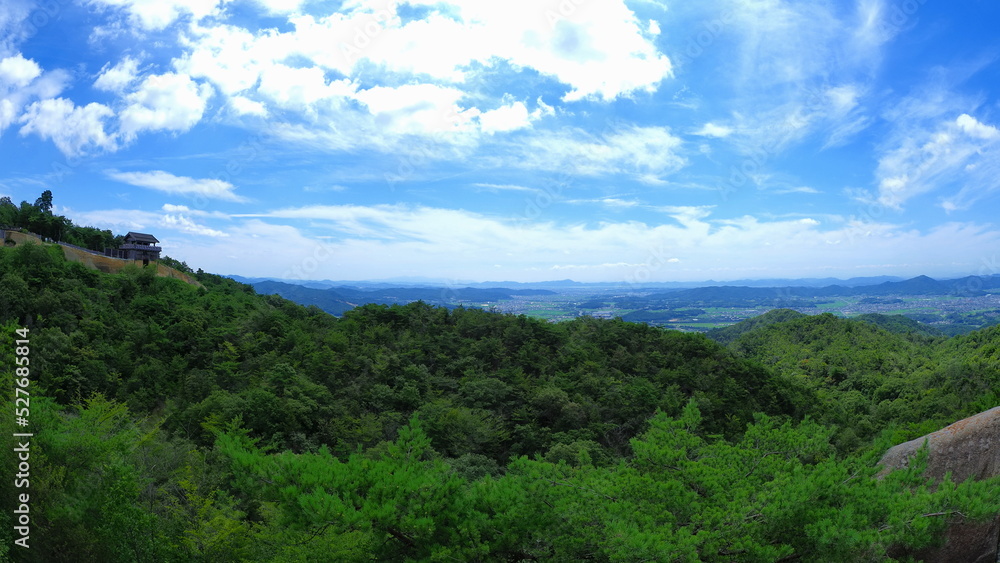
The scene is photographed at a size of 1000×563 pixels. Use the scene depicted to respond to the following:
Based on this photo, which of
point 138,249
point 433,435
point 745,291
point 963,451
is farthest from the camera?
point 745,291

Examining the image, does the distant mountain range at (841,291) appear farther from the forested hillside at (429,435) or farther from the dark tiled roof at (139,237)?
the dark tiled roof at (139,237)

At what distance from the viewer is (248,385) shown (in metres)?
21.0

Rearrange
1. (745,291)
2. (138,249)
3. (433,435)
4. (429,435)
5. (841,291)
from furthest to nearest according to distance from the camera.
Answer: (841,291), (745,291), (138,249), (433,435), (429,435)

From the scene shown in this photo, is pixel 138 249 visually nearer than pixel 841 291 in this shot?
Yes

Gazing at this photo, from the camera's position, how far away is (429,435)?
1772cm

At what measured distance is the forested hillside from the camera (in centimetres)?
624

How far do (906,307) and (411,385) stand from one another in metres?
153

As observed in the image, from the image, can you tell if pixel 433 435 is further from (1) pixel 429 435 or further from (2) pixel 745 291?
(2) pixel 745 291

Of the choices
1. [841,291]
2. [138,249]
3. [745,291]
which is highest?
[138,249]

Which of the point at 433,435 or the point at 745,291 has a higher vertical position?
the point at 745,291

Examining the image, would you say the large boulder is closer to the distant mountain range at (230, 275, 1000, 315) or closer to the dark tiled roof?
the dark tiled roof

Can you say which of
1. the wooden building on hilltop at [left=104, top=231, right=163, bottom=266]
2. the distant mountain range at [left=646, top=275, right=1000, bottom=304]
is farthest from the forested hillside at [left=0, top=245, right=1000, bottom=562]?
the distant mountain range at [left=646, top=275, right=1000, bottom=304]

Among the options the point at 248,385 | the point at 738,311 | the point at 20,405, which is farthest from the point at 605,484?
the point at 738,311

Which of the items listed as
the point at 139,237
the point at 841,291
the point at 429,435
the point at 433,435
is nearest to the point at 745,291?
the point at 841,291
